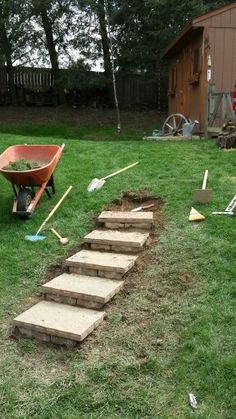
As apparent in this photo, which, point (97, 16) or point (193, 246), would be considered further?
point (97, 16)

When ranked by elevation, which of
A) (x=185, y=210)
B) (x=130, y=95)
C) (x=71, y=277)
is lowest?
(x=71, y=277)

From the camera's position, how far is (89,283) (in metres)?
4.27

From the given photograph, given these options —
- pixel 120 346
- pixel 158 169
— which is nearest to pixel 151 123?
pixel 158 169

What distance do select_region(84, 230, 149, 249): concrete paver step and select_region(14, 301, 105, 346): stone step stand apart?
1.05 metres

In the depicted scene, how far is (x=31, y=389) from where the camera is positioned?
3180 millimetres

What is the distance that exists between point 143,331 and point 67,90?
16.5 metres

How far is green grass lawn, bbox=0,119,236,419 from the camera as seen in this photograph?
3031 millimetres

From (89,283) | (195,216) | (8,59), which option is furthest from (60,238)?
(8,59)

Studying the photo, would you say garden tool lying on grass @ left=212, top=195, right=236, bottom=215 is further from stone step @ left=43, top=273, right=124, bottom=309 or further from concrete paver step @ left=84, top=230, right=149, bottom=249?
stone step @ left=43, top=273, right=124, bottom=309

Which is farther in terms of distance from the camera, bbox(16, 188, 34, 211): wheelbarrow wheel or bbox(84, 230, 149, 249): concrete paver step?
bbox(16, 188, 34, 211): wheelbarrow wheel

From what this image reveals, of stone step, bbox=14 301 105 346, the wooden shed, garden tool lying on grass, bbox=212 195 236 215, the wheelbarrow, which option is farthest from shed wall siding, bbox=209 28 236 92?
stone step, bbox=14 301 105 346

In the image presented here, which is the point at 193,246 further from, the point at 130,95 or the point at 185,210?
the point at 130,95

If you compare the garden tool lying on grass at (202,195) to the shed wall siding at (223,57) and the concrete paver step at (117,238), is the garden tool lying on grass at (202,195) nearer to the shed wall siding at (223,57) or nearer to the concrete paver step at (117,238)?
the concrete paver step at (117,238)

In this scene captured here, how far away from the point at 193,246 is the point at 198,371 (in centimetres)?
168
